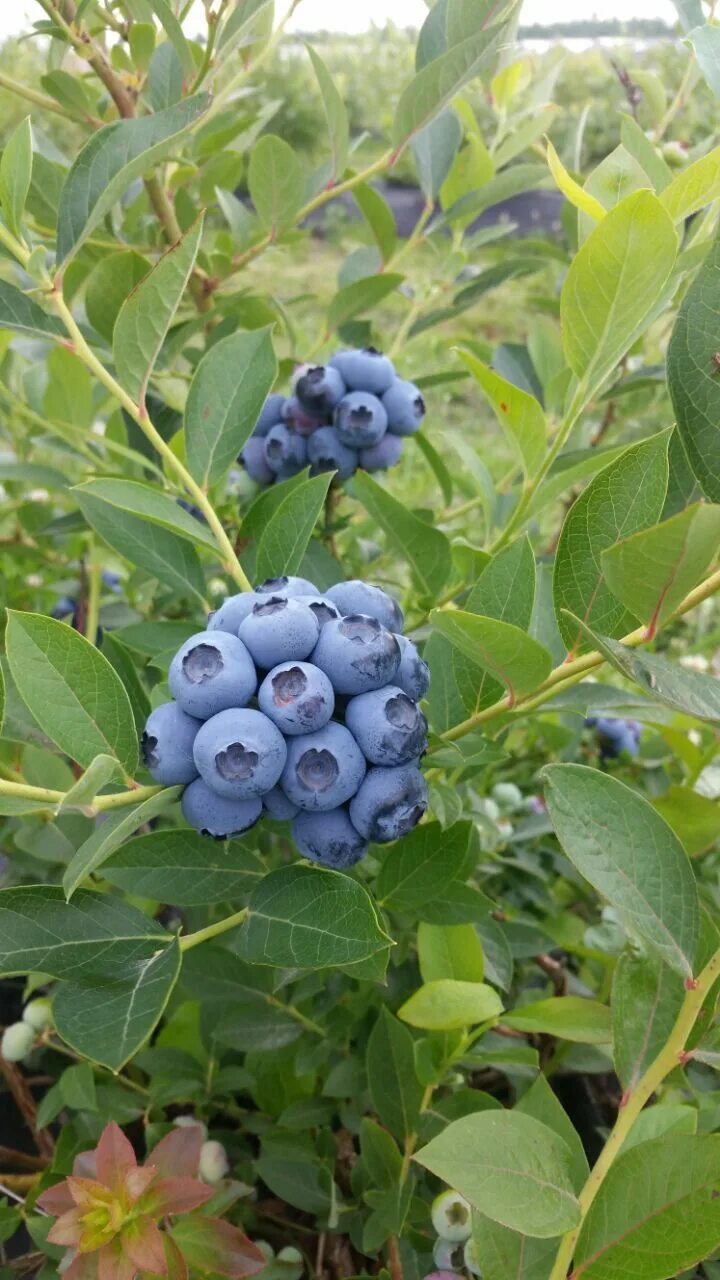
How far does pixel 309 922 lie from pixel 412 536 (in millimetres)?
382

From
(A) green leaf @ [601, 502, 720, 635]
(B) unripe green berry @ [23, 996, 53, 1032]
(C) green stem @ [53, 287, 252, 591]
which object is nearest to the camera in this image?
(A) green leaf @ [601, 502, 720, 635]

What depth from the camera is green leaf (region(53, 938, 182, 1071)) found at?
640 millimetres

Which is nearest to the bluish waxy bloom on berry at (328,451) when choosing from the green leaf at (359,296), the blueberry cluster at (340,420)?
the blueberry cluster at (340,420)

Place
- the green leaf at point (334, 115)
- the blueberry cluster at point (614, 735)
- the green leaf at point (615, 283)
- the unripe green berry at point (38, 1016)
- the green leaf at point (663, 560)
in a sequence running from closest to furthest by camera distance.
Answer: the green leaf at point (663, 560) < the green leaf at point (615, 283) < the green leaf at point (334, 115) < the unripe green berry at point (38, 1016) < the blueberry cluster at point (614, 735)

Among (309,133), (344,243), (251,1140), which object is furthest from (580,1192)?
(309,133)

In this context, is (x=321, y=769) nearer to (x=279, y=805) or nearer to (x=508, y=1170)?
(x=279, y=805)

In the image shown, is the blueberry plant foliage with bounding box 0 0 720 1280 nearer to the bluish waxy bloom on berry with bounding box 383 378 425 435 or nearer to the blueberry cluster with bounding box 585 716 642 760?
Result: the bluish waxy bloom on berry with bounding box 383 378 425 435

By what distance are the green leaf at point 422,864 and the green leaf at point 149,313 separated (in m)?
0.46

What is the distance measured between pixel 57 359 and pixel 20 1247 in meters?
1.14

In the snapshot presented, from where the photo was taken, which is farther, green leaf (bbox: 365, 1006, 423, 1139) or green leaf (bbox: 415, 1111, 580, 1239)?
green leaf (bbox: 365, 1006, 423, 1139)

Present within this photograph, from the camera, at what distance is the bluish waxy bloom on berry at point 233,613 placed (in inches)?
28.6

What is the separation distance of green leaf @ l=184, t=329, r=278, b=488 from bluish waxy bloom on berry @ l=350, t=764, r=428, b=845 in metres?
0.34

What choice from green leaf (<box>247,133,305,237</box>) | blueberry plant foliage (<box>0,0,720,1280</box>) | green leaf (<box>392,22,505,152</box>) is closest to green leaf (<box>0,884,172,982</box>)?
blueberry plant foliage (<box>0,0,720,1280</box>)

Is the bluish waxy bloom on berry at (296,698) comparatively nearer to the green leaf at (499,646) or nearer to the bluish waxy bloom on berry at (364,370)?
the green leaf at (499,646)
